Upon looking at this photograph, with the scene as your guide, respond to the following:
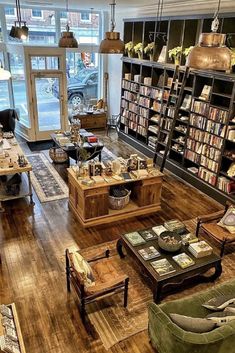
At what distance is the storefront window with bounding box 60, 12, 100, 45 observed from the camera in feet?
29.2

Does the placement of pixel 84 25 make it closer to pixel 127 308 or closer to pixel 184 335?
pixel 127 308

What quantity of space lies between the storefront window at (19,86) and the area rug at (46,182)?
189 cm

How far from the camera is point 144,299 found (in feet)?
12.2

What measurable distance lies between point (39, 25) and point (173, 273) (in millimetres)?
7758

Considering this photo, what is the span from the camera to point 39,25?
28.0ft

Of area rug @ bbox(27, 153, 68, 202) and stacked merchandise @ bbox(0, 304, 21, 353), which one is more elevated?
stacked merchandise @ bbox(0, 304, 21, 353)

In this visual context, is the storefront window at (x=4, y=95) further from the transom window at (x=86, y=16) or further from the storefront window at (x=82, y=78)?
the transom window at (x=86, y=16)

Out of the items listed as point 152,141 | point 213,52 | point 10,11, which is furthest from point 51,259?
point 10,11

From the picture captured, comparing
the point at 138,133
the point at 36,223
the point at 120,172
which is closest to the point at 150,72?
the point at 138,133

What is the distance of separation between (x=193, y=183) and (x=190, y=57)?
4.03 meters

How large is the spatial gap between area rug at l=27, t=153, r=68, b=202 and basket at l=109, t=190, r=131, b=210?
1105 millimetres

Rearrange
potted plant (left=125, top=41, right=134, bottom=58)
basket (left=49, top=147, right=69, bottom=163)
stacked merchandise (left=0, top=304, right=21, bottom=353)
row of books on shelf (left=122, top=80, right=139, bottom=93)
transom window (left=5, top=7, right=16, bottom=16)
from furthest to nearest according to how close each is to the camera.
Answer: transom window (left=5, top=7, right=16, bottom=16), row of books on shelf (left=122, top=80, right=139, bottom=93), potted plant (left=125, top=41, right=134, bottom=58), basket (left=49, top=147, right=69, bottom=163), stacked merchandise (left=0, top=304, right=21, bottom=353)

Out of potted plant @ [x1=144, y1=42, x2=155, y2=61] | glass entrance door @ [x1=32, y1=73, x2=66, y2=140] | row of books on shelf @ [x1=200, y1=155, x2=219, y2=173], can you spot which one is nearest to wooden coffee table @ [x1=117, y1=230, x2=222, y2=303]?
row of books on shelf @ [x1=200, y1=155, x2=219, y2=173]

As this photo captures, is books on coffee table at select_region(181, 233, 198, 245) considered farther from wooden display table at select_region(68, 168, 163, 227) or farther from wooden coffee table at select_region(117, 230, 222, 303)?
wooden display table at select_region(68, 168, 163, 227)
